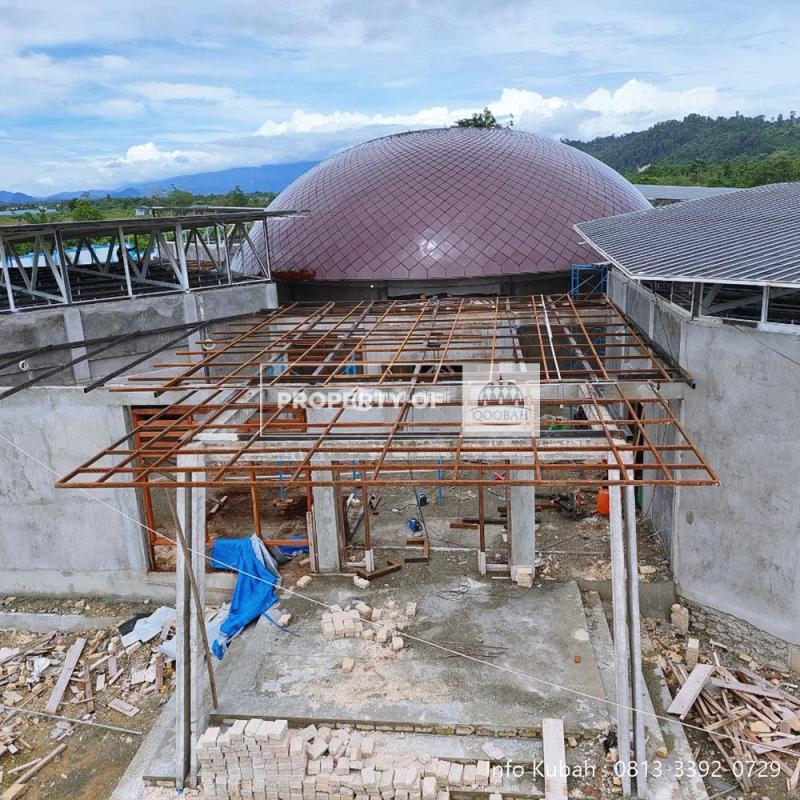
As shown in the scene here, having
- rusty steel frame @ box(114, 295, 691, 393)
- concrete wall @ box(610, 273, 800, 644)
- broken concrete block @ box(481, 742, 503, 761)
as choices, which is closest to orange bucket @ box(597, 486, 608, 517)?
concrete wall @ box(610, 273, 800, 644)

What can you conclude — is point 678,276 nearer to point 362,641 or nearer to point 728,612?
point 728,612

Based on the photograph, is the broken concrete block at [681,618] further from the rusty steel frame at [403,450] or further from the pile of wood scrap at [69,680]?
the pile of wood scrap at [69,680]

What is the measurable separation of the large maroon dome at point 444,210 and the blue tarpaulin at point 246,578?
37.2 feet

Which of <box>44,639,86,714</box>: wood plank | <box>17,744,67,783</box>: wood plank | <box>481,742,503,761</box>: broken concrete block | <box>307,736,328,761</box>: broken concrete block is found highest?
<box>307,736,328,761</box>: broken concrete block

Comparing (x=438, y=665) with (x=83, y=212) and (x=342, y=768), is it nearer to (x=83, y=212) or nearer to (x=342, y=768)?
Result: (x=342, y=768)

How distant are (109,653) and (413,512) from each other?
272 inches

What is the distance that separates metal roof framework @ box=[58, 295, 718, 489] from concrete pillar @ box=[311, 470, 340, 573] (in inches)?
17.9

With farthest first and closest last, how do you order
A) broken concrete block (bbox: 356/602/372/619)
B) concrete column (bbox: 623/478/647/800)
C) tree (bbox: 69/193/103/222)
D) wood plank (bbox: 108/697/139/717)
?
1. tree (bbox: 69/193/103/222)
2. broken concrete block (bbox: 356/602/372/619)
3. wood plank (bbox: 108/697/139/717)
4. concrete column (bbox: 623/478/647/800)

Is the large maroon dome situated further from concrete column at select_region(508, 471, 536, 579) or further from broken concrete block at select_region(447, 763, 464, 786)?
broken concrete block at select_region(447, 763, 464, 786)

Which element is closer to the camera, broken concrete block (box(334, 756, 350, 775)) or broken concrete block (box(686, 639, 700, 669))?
broken concrete block (box(334, 756, 350, 775))

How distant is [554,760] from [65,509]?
33.0 ft

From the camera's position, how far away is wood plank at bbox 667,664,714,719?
10.2 metres

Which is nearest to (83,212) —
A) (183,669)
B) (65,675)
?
(65,675)

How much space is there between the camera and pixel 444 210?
23.1 metres
